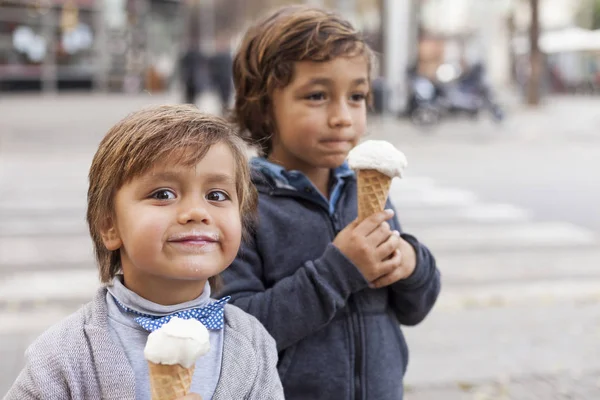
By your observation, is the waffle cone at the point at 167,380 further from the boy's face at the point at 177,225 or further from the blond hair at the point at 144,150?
the blond hair at the point at 144,150

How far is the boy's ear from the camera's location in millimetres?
1627

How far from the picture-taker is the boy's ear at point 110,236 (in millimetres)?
1627

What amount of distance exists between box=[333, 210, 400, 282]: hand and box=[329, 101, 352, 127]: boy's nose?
266mm

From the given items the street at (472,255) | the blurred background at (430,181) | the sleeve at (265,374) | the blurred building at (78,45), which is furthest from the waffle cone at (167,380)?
the blurred building at (78,45)

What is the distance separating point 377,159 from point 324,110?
0.25 m

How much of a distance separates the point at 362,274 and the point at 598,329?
382 centimetres

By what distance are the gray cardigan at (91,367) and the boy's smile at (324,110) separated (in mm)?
630

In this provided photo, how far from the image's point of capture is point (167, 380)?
4.54 ft

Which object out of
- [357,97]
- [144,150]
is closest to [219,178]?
[144,150]

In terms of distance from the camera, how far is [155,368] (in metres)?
1.38

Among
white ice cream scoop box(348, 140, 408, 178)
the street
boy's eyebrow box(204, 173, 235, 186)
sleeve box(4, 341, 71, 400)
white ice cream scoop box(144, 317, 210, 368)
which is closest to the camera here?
white ice cream scoop box(144, 317, 210, 368)

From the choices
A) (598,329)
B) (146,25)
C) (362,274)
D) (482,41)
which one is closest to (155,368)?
(362,274)

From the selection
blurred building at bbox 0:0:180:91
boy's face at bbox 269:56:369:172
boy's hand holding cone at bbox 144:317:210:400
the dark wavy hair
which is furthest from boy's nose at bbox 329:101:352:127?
blurred building at bbox 0:0:180:91

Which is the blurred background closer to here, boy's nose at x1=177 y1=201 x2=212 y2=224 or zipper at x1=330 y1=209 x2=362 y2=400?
zipper at x1=330 y1=209 x2=362 y2=400
